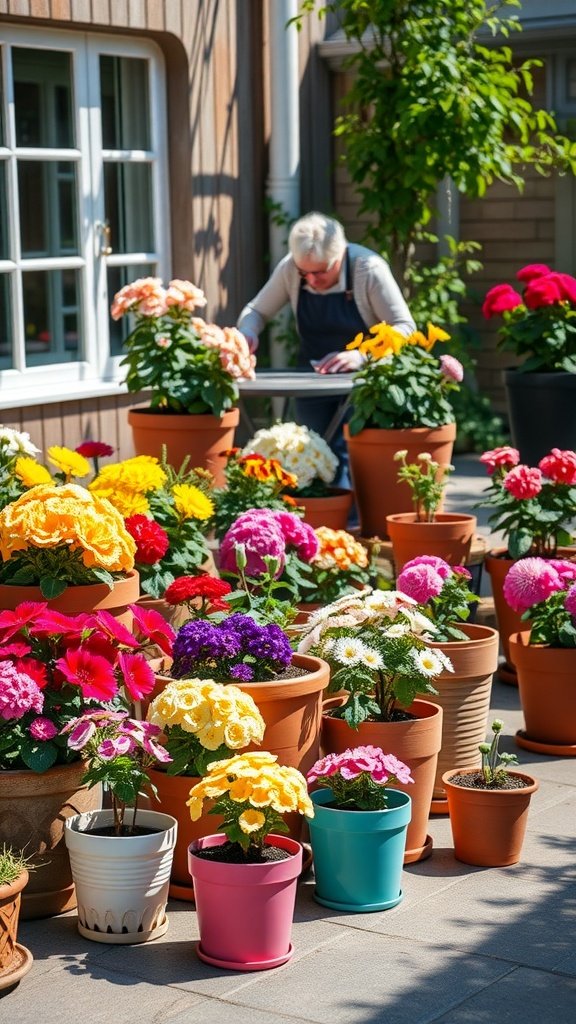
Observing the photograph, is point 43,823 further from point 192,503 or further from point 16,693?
point 192,503

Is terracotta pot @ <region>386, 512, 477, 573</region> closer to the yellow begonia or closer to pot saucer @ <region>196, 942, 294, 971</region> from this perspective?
the yellow begonia

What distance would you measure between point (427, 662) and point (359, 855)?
52 centimetres

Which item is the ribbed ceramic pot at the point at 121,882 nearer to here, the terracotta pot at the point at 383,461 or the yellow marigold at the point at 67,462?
the yellow marigold at the point at 67,462

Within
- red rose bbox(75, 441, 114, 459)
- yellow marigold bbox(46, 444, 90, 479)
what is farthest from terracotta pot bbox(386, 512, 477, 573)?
yellow marigold bbox(46, 444, 90, 479)

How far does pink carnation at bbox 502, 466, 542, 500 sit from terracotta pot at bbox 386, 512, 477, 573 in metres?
0.28

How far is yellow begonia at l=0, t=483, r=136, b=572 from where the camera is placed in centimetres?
357

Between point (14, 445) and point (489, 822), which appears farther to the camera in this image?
point (14, 445)

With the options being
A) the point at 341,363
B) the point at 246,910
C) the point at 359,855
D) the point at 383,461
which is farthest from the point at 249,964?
the point at 341,363

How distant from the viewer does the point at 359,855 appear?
3.36 m

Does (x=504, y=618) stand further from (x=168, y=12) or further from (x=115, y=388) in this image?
(x=168, y=12)

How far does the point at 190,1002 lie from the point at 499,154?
647 cm

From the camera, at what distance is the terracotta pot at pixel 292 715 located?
11.5 ft

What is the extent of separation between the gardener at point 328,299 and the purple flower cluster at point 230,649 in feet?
9.65

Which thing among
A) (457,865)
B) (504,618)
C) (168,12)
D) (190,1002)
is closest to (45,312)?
(168,12)
